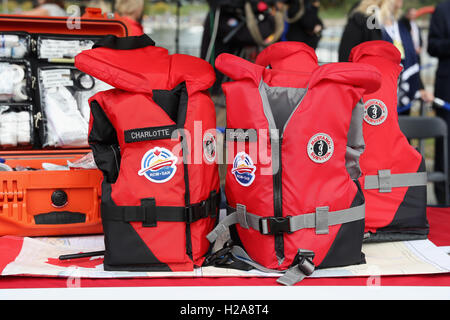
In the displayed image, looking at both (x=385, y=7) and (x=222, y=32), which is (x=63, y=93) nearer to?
(x=222, y=32)

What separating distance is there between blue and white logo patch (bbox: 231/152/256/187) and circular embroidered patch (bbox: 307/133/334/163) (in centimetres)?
20

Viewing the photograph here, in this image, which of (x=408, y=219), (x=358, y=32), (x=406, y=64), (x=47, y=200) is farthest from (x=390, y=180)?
(x=406, y=64)

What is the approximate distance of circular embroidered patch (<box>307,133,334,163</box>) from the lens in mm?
1705

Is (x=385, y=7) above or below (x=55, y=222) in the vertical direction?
above

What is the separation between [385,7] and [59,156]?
247 cm

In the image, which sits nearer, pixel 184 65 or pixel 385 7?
pixel 184 65

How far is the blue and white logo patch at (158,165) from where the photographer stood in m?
1.73

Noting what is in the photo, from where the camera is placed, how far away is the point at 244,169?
178cm

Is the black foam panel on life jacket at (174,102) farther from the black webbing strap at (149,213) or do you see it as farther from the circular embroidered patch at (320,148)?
the circular embroidered patch at (320,148)

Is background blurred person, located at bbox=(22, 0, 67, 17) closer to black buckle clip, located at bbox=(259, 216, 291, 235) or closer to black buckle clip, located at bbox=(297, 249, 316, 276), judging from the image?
black buckle clip, located at bbox=(259, 216, 291, 235)

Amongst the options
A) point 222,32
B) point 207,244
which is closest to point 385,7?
point 222,32

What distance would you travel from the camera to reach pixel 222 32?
3793mm

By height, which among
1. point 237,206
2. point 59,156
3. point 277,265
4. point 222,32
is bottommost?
point 277,265

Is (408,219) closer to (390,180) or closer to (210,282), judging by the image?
(390,180)
